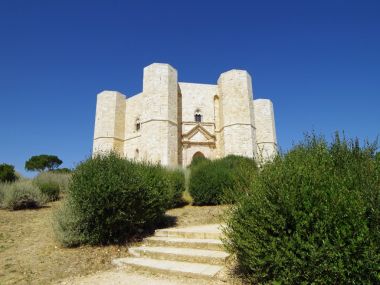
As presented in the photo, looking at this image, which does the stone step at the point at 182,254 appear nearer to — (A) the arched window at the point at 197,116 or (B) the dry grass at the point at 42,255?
(B) the dry grass at the point at 42,255

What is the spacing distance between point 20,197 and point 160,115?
555 inches

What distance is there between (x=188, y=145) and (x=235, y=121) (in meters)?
4.62

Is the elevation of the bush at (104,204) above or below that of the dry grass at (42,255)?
above

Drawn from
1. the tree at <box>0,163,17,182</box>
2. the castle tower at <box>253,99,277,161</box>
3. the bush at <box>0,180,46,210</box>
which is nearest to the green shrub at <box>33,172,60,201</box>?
the bush at <box>0,180,46,210</box>

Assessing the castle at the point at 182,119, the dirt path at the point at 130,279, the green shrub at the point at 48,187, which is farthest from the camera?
the castle at the point at 182,119

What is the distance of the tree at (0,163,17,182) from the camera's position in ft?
42.6

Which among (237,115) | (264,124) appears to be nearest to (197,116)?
(237,115)

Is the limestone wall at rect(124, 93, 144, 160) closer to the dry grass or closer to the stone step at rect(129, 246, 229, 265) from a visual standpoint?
the dry grass

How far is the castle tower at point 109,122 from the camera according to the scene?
2533 cm

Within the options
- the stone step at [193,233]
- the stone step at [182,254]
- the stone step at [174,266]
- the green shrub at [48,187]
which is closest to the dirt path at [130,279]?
the stone step at [174,266]

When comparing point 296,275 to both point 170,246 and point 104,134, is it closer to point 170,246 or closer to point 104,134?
point 170,246

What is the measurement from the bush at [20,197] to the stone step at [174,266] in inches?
251

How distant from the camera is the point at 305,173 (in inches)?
122

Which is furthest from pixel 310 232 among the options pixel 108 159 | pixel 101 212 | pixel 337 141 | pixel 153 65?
pixel 153 65
